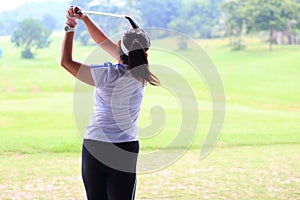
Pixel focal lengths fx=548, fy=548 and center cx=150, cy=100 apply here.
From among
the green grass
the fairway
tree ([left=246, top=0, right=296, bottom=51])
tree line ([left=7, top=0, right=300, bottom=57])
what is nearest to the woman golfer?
the fairway

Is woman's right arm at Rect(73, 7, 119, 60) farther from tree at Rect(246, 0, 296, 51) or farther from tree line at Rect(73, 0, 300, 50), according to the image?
tree at Rect(246, 0, 296, 51)

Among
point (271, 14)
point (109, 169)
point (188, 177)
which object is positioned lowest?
point (188, 177)

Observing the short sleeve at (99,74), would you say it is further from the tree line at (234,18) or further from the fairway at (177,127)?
the tree line at (234,18)

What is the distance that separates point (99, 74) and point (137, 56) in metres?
0.13

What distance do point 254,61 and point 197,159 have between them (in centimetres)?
511

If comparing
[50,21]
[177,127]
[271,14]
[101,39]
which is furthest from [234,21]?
[101,39]

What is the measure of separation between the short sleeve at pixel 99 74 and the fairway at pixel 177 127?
0.42 meters

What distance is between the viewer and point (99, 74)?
164 centimetres

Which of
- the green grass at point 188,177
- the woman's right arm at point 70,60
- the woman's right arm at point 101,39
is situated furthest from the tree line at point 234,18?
the woman's right arm at point 70,60

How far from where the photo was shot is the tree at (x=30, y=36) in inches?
282

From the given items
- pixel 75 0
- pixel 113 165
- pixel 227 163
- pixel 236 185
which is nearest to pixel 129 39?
pixel 113 165

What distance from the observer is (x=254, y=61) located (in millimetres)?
9047

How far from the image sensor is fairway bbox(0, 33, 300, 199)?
3342 millimetres

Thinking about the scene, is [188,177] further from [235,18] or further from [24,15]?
[235,18]
